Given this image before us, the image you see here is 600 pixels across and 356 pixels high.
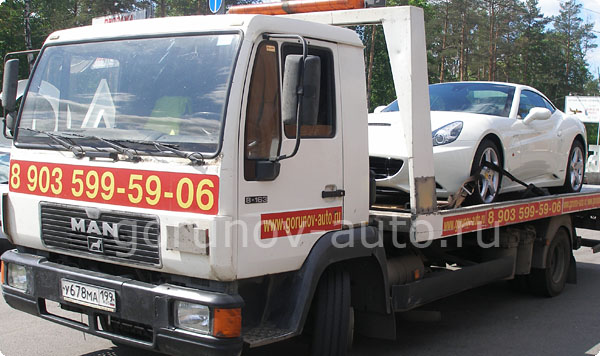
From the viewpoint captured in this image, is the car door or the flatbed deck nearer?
the flatbed deck

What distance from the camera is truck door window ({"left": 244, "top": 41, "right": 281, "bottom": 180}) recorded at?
3.76 meters

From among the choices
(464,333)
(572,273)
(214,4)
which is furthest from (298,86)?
(572,273)

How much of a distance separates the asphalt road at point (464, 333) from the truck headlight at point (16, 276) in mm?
837

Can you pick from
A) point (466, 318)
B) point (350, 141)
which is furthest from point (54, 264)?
point (466, 318)

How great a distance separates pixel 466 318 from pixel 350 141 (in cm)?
306

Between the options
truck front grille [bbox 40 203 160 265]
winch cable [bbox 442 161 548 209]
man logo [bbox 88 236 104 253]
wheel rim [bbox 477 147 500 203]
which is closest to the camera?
truck front grille [bbox 40 203 160 265]

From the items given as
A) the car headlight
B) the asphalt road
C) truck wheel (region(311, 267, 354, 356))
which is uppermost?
the car headlight

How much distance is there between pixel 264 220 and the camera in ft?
12.7

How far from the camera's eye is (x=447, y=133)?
19.9 ft

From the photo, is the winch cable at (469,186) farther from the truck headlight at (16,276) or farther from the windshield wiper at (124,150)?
the truck headlight at (16,276)

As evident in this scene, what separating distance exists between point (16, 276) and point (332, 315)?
85.3 inches

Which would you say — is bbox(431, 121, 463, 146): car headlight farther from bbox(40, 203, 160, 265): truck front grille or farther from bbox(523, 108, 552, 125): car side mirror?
bbox(40, 203, 160, 265): truck front grille

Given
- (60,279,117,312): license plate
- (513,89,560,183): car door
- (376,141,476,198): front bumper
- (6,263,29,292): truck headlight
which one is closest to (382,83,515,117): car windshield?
(513,89,560,183): car door

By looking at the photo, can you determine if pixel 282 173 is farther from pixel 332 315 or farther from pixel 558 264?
pixel 558 264
